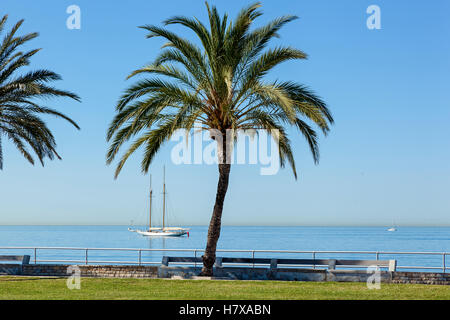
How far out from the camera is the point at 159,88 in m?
18.8

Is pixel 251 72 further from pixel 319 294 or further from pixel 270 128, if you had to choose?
pixel 319 294

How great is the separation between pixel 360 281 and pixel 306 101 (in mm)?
6298

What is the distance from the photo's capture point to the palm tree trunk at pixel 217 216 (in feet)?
63.1

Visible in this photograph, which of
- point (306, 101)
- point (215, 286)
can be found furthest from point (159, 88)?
point (215, 286)

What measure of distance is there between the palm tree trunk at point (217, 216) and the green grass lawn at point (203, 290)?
170cm

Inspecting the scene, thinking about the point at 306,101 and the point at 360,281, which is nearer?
the point at 360,281

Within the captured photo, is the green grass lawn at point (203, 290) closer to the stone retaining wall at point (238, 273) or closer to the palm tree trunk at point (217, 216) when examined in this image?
the stone retaining wall at point (238, 273)

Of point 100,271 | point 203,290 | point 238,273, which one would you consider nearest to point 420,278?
point 238,273

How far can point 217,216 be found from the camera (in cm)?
1950

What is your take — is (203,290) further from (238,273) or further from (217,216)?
(217,216)

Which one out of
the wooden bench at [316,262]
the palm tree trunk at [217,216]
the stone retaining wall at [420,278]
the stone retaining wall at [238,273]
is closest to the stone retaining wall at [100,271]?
the stone retaining wall at [238,273]

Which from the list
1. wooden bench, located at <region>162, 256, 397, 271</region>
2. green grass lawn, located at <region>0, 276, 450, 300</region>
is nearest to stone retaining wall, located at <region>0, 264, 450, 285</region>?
wooden bench, located at <region>162, 256, 397, 271</region>

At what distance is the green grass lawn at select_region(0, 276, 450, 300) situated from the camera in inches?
545
